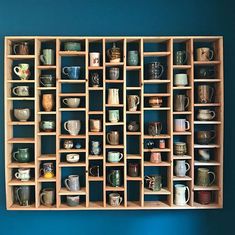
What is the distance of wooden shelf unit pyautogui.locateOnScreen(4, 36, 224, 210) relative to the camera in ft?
4.91

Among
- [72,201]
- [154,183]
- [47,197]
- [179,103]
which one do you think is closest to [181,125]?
[179,103]

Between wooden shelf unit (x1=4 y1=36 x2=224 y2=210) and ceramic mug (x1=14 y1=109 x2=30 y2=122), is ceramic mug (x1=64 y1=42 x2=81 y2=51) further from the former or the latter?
ceramic mug (x1=14 y1=109 x2=30 y2=122)

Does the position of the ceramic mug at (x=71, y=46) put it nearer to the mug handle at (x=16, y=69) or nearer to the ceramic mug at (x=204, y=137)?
the mug handle at (x=16, y=69)

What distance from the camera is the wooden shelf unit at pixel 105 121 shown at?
150 cm

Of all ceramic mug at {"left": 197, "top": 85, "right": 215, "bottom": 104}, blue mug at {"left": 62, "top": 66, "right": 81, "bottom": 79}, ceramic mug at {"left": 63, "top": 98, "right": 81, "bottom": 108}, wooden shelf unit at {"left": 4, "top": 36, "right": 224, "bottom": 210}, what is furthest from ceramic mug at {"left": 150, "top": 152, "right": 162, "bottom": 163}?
blue mug at {"left": 62, "top": 66, "right": 81, "bottom": 79}

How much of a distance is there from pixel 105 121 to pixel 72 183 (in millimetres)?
384

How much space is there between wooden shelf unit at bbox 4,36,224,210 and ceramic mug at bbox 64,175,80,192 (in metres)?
0.03
